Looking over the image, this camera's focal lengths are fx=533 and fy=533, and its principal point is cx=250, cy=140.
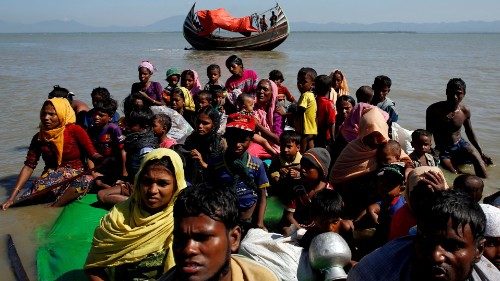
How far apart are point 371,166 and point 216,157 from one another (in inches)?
48.6

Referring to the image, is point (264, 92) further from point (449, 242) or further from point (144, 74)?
point (449, 242)

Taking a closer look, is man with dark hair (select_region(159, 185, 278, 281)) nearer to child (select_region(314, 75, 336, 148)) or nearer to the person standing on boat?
child (select_region(314, 75, 336, 148))

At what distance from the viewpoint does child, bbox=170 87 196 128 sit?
241 inches

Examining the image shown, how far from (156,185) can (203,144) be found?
5.38ft

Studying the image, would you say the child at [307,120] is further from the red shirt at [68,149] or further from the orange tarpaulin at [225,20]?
the orange tarpaulin at [225,20]

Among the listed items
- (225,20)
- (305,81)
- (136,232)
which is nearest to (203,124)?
(136,232)

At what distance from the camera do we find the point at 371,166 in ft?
13.9

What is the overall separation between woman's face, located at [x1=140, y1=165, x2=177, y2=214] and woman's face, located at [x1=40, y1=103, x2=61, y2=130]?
92.7 inches

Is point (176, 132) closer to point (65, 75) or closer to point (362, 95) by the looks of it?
point (362, 95)

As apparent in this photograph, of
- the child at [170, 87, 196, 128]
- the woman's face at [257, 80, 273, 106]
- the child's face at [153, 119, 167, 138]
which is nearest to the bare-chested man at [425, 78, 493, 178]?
the woman's face at [257, 80, 273, 106]

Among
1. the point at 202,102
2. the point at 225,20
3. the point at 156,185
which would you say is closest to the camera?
the point at 156,185

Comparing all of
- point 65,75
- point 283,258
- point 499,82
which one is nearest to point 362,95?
point 283,258

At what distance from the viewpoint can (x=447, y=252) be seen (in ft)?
5.61

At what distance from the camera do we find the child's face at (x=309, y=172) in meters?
3.90
